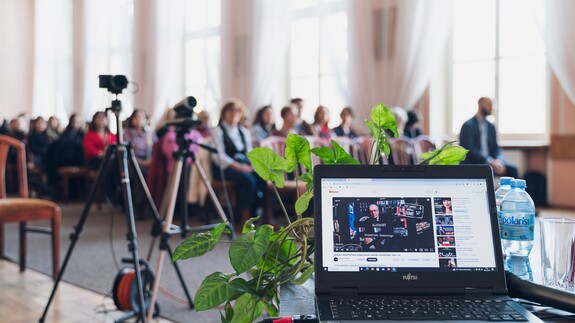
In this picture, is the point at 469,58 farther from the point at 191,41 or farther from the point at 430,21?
the point at 191,41

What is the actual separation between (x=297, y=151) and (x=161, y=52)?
32.2 ft

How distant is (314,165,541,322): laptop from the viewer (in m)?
0.98

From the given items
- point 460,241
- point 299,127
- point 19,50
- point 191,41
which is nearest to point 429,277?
point 460,241

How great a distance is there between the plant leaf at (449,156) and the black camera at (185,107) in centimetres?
161

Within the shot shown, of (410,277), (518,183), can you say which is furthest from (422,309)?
(518,183)

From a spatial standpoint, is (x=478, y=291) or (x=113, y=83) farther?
(x=113, y=83)

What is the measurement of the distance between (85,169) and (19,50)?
7851mm

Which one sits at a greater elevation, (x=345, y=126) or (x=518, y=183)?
(x=345, y=126)

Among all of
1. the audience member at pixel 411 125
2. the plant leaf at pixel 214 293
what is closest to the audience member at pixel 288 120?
the audience member at pixel 411 125

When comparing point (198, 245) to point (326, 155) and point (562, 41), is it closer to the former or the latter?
point (326, 155)

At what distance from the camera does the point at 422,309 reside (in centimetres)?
92

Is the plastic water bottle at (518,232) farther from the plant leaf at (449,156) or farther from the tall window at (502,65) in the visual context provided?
the tall window at (502,65)

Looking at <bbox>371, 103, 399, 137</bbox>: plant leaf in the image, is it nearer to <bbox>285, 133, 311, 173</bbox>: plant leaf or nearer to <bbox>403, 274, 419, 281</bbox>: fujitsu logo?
<bbox>285, 133, 311, 173</bbox>: plant leaf

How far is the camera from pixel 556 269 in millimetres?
1136
